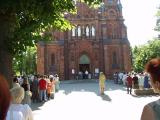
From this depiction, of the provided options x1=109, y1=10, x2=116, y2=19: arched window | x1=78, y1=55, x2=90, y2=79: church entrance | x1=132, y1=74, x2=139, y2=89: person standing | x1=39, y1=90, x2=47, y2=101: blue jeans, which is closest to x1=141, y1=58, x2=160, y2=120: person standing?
x1=39, y1=90, x2=47, y2=101: blue jeans

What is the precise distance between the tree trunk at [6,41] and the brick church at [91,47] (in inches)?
1894

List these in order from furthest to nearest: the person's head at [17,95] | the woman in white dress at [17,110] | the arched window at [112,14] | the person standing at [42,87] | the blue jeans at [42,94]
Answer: the arched window at [112,14], the blue jeans at [42,94], the person standing at [42,87], the person's head at [17,95], the woman in white dress at [17,110]

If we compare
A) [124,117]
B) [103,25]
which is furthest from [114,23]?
[124,117]

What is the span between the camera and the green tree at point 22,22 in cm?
950

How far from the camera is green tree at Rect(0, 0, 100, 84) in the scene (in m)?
9.50

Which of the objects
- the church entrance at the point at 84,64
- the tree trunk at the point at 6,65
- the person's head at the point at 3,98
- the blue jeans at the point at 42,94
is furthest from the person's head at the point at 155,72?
the church entrance at the point at 84,64

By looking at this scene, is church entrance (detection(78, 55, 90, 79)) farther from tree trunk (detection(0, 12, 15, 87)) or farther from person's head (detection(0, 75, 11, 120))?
person's head (detection(0, 75, 11, 120))

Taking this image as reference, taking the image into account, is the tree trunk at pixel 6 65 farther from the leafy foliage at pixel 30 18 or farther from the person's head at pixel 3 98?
the person's head at pixel 3 98

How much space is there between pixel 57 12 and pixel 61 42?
158 feet

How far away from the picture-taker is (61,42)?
60.0m

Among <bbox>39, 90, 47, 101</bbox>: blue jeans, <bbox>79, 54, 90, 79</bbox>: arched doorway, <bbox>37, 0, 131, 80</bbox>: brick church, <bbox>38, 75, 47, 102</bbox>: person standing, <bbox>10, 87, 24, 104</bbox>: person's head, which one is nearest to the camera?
<bbox>10, 87, 24, 104</bbox>: person's head

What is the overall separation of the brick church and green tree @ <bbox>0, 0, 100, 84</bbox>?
46.4m

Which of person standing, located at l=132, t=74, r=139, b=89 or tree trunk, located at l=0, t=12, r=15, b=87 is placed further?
person standing, located at l=132, t=74, r=139, b=89

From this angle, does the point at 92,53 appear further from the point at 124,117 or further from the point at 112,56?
the point at 124,117
